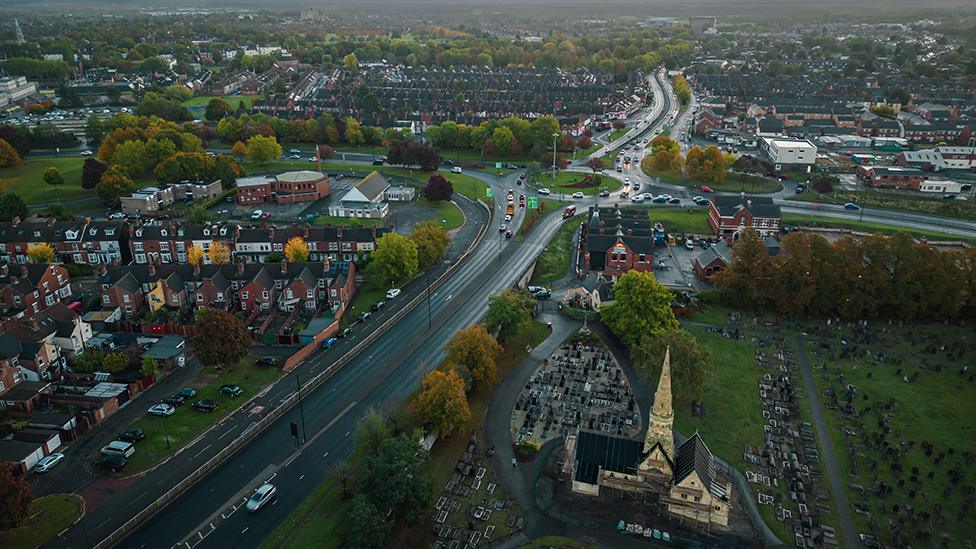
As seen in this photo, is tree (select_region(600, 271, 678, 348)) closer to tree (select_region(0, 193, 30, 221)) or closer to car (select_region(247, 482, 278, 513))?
car (select_region(247, 482, 278, 513))

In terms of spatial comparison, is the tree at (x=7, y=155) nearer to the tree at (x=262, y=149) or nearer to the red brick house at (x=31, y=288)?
the tree at (x=262, y=149)

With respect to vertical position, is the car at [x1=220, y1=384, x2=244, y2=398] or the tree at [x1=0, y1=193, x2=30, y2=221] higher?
the tree at [x1=0, y1=193, x2=30, y2=221]

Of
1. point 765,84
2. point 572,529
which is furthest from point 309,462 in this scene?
point 765,84

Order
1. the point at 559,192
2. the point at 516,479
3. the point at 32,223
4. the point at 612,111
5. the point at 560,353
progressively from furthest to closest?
the point at 612,111, the point at 559,192, the point at 32,223, the point at 560,353, the point at 516,479

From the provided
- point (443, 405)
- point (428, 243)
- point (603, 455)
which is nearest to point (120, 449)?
point (443, 405)

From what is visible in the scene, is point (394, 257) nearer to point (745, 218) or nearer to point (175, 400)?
point (175, 400)

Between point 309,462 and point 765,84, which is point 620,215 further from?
point 765,84

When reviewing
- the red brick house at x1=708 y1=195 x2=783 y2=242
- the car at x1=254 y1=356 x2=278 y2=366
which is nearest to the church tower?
the car at x1=254 y1=356 x2=278 y2=366
